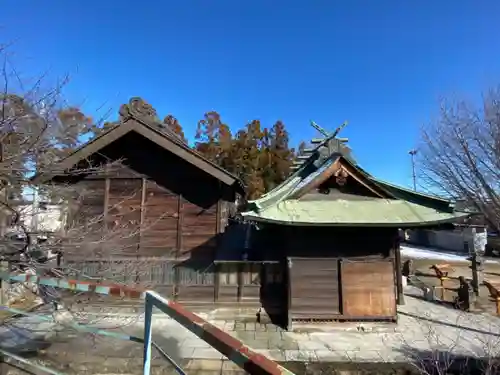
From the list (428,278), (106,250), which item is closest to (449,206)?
(106,250)

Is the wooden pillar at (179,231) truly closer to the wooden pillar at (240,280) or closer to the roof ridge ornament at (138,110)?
the wooden pillar at (240,280)

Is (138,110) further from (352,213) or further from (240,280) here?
(352,213)

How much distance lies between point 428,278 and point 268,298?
12.3m

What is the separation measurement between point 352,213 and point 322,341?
11.6ft

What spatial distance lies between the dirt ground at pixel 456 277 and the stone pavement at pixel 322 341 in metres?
1.92

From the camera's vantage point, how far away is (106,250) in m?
5.36

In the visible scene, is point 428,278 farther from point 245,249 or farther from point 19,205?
point 19,205

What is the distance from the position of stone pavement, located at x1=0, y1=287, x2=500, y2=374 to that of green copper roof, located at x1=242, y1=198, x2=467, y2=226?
2876 millimetres

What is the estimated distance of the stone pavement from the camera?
6598 millimetres

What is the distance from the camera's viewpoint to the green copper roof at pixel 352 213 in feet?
27.5

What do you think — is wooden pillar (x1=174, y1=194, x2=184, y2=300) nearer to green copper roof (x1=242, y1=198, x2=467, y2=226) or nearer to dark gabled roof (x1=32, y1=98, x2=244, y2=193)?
dark gabled roof (x1=32, y1=98, x2=244, y2=193)

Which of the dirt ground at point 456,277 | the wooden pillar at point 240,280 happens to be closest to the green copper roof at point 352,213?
the wooden pillar at point 240,280

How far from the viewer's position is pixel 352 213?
29.1ft

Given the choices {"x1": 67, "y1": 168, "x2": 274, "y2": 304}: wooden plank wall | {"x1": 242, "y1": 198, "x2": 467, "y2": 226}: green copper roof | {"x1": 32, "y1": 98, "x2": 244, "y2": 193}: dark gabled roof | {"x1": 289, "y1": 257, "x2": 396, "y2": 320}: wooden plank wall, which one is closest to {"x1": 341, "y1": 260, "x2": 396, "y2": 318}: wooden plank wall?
{"x1": 289, "y1": 257, "x2": 396, "y2": 320}: wooden plank wall
